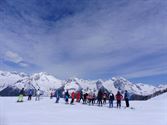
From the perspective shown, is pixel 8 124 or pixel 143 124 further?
pixel 143 124

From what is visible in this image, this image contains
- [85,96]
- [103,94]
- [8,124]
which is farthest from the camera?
[85,96]

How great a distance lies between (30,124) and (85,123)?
3705mm

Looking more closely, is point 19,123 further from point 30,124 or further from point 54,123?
point 54,123

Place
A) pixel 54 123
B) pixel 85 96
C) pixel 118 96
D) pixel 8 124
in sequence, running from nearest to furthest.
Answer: pixel 8 124 → pixel 54 123 → pixel 118 96 → pixel 85 96

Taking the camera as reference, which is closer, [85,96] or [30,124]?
[30,124]

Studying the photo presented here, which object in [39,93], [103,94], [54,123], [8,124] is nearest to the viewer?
[8,124]

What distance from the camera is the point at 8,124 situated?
15.4 m

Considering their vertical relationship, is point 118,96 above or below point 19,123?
above

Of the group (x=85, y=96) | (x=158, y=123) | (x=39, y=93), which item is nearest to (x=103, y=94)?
(x=85, y=96)

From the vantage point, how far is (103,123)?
16891 mm

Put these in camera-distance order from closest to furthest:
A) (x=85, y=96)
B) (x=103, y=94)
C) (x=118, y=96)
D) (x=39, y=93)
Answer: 1. (x=118, y=96)
2. (x=103, y=94)
3. (x=85, y=96)
4. (x=39, y=93)

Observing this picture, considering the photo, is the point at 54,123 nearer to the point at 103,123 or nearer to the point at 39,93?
the point at 103,123

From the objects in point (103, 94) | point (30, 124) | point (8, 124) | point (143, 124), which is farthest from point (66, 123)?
point (103, 94)

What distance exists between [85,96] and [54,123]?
73.5ft
